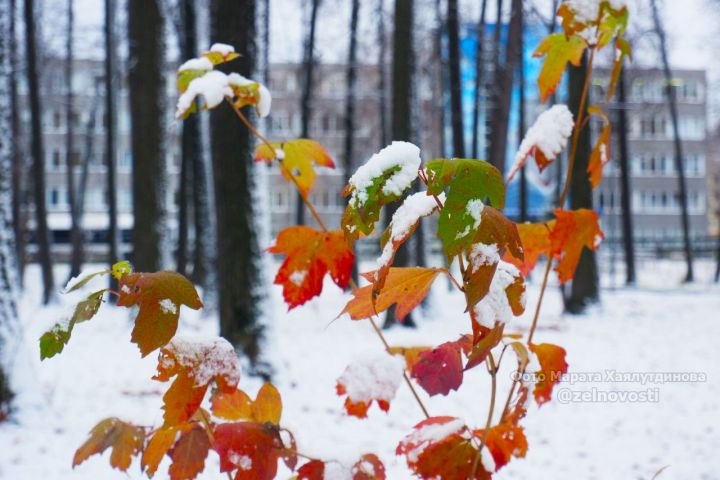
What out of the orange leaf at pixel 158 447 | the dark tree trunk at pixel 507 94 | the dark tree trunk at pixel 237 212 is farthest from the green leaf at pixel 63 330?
the dark tree trunk at pixel 507 94

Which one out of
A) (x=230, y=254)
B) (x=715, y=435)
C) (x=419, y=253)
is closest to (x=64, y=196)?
(x=419, y=253)

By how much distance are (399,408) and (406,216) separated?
3417 mm

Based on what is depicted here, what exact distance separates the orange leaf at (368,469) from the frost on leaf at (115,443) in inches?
14.8

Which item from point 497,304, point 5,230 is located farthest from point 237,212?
point 497,304

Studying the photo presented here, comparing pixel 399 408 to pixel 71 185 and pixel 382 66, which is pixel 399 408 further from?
pixel 71 185

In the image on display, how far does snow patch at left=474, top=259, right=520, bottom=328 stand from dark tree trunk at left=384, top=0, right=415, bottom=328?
6.58 metres

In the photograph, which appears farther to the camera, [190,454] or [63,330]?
[190,454]

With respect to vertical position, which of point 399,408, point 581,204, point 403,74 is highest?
point 403,74

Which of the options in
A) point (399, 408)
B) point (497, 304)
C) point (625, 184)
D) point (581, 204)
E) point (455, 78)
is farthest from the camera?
point (625, 184)

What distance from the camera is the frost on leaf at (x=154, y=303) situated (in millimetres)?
672

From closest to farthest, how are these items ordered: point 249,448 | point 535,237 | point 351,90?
point 249,448
point 535,237
point 351,90

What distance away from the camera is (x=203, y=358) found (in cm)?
73

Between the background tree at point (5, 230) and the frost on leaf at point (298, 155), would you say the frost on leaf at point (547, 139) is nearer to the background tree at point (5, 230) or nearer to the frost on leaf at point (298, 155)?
the frost on leaf at point (298, 155)

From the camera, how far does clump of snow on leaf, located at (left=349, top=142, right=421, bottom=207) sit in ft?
1.91
